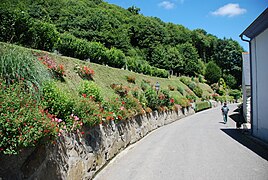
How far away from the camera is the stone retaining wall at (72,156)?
11.9ft

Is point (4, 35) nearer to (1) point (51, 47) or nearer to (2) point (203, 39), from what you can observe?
(1) point (51, 47)

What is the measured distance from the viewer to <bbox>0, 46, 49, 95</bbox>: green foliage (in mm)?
4777

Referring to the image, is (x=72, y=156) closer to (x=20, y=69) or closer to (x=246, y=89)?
(x=20, y=69)

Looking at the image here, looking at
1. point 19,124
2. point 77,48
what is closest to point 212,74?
point 77,48

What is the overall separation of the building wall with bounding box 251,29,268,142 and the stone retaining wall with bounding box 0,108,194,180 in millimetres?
6041

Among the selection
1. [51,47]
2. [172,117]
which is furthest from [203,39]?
[51,47]

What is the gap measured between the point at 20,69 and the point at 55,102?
39.2 inches

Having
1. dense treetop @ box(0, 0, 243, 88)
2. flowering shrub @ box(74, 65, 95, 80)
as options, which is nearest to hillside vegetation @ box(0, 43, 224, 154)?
flowering shrub @ box(74, 65, 95, 80)

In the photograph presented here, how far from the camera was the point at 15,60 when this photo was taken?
4965 mm

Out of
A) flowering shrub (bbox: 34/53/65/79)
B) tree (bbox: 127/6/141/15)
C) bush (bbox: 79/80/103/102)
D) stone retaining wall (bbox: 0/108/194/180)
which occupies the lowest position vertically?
stone retaining wall (bbox: 0/108/194/180)

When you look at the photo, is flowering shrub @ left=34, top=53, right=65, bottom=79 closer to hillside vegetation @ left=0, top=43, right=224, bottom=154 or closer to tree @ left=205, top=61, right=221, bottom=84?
hillside vegetation @ left=0, top=43, right=224, bottom=154

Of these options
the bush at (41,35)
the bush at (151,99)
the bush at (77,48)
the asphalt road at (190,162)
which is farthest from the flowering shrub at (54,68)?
the bush at (151,99)

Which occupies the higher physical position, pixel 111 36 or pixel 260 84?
pixel 111 36

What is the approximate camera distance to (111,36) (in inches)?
1807
